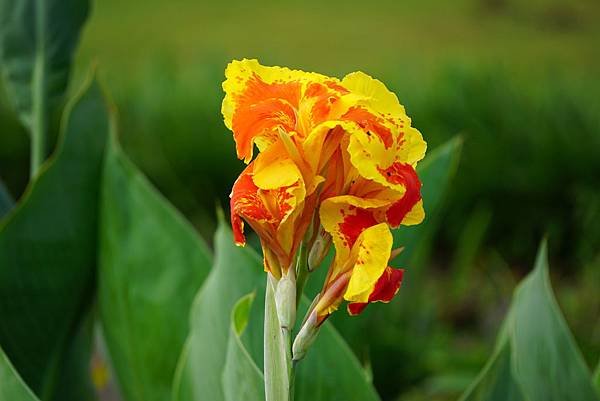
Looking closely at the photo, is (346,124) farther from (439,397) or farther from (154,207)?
(439,397)

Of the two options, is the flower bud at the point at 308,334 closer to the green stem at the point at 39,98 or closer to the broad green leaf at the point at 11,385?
the broad green leaf at the point at 11,385

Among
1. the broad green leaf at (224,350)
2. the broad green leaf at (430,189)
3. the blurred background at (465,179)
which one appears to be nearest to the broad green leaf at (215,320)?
the broad green leaf at (224,350)

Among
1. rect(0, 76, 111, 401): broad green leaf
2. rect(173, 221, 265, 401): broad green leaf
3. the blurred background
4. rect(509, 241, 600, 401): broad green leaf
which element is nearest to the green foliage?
rect(509, 241, 600, 401): broad green leaf

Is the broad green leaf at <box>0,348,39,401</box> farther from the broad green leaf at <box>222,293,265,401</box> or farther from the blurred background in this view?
the blurred background

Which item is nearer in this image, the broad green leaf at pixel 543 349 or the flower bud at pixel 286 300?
the flower bud at pixel 286 300

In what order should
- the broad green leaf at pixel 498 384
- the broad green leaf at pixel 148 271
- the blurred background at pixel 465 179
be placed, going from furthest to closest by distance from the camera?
the blurred background at pixel 465 179, the broad green leaf at pixel 148 271, the broad green leaf at pixel 498 384

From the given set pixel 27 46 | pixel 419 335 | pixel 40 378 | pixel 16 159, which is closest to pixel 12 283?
pixel 40 378
